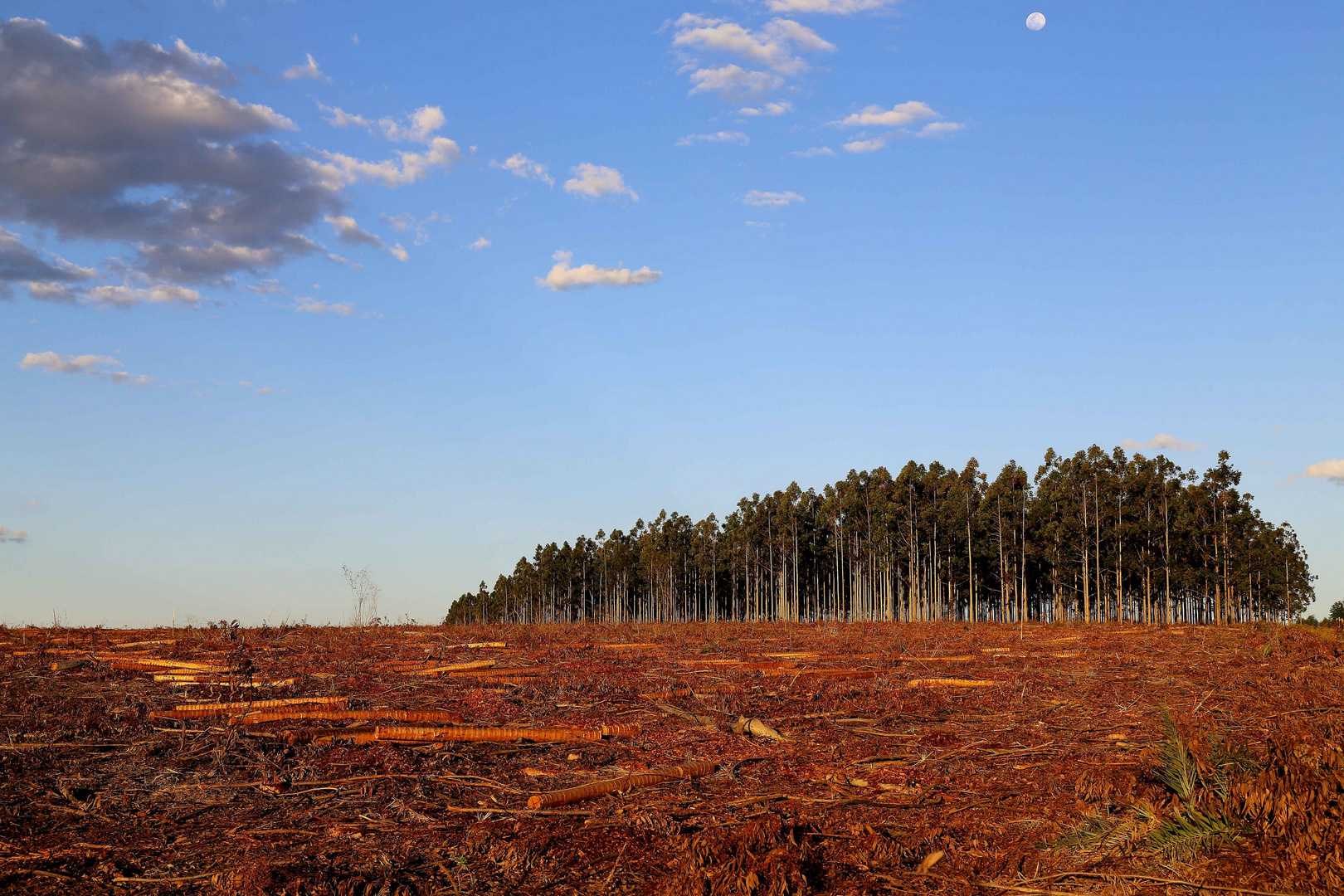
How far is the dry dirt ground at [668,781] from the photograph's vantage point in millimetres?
5188

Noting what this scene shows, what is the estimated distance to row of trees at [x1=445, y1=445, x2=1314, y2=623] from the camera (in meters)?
59.7

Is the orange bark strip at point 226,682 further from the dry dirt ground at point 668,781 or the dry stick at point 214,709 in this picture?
the dry stick at point 214,709

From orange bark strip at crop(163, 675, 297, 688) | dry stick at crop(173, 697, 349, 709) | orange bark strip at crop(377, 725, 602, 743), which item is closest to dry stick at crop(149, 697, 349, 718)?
dry stick at crop(173, 697, 349, 709)

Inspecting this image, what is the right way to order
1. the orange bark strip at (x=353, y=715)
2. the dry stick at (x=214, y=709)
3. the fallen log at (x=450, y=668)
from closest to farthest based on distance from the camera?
the orange bark strip at (x=353, y=715)
the dry stick at (x=214, y=709)
the fallen log at (x=450, y=668)

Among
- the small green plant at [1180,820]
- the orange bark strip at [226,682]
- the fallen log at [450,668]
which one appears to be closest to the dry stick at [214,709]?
the orange bark strip at [226,682]

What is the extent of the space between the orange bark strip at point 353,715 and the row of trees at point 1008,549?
44165mm

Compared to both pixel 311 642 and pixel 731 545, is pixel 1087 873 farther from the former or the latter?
pixel 731 545

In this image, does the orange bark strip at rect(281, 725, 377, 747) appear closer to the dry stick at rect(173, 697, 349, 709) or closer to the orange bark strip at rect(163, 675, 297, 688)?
the dry stick at rect(173, 697, 349, 709)

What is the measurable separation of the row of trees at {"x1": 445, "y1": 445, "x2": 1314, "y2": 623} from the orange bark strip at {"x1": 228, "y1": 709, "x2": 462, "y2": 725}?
44.2m

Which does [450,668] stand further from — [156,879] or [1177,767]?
[1177,767]

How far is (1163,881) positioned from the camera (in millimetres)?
4957

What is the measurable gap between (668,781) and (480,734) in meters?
Result: 2.41

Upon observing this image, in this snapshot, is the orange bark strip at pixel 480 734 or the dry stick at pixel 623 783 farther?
the orange bark strip at pixel 480 734

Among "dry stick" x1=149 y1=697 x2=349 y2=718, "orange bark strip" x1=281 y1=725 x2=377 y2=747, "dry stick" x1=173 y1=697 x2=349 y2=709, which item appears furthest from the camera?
"dry stick" x1=173 y1=697 x2=349 y2=709
